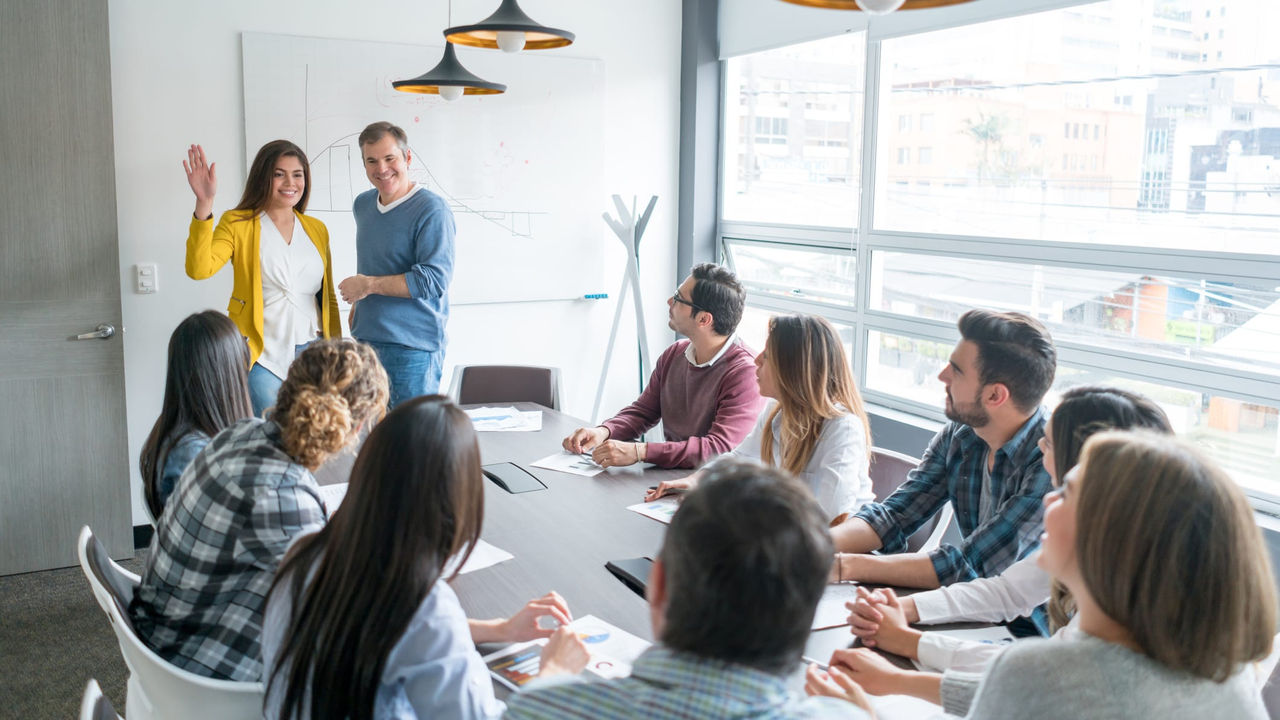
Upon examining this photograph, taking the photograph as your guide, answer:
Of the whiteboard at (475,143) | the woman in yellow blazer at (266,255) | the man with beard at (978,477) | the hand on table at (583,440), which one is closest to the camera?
the man with beard at (978,477)

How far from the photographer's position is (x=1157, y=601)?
1125mm

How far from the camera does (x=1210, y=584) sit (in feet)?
3.68

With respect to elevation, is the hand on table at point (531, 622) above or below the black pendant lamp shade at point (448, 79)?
below

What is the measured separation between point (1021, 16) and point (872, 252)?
115cm

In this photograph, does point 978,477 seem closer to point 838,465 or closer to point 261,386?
point 838,465

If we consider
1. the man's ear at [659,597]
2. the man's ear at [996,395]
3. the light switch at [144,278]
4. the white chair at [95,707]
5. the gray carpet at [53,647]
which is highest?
the light switch at [144,278]

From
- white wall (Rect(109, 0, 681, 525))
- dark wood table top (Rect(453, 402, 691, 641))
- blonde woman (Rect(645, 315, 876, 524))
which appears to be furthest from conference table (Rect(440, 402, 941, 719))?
white wall (Rect(109, 0, 681, 525))

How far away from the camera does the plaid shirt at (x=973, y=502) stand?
203 centimetres

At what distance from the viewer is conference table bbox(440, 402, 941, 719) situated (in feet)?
5.90

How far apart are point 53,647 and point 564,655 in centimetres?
238

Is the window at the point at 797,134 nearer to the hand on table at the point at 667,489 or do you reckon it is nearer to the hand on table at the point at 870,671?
the hand on table at the point at 667,489

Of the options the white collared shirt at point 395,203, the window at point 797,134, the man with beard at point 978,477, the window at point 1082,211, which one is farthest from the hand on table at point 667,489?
the window at point 797,134

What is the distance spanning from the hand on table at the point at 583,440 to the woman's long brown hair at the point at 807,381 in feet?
2.14

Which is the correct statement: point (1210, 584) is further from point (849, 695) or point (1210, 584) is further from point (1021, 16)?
point (1021, 16)
